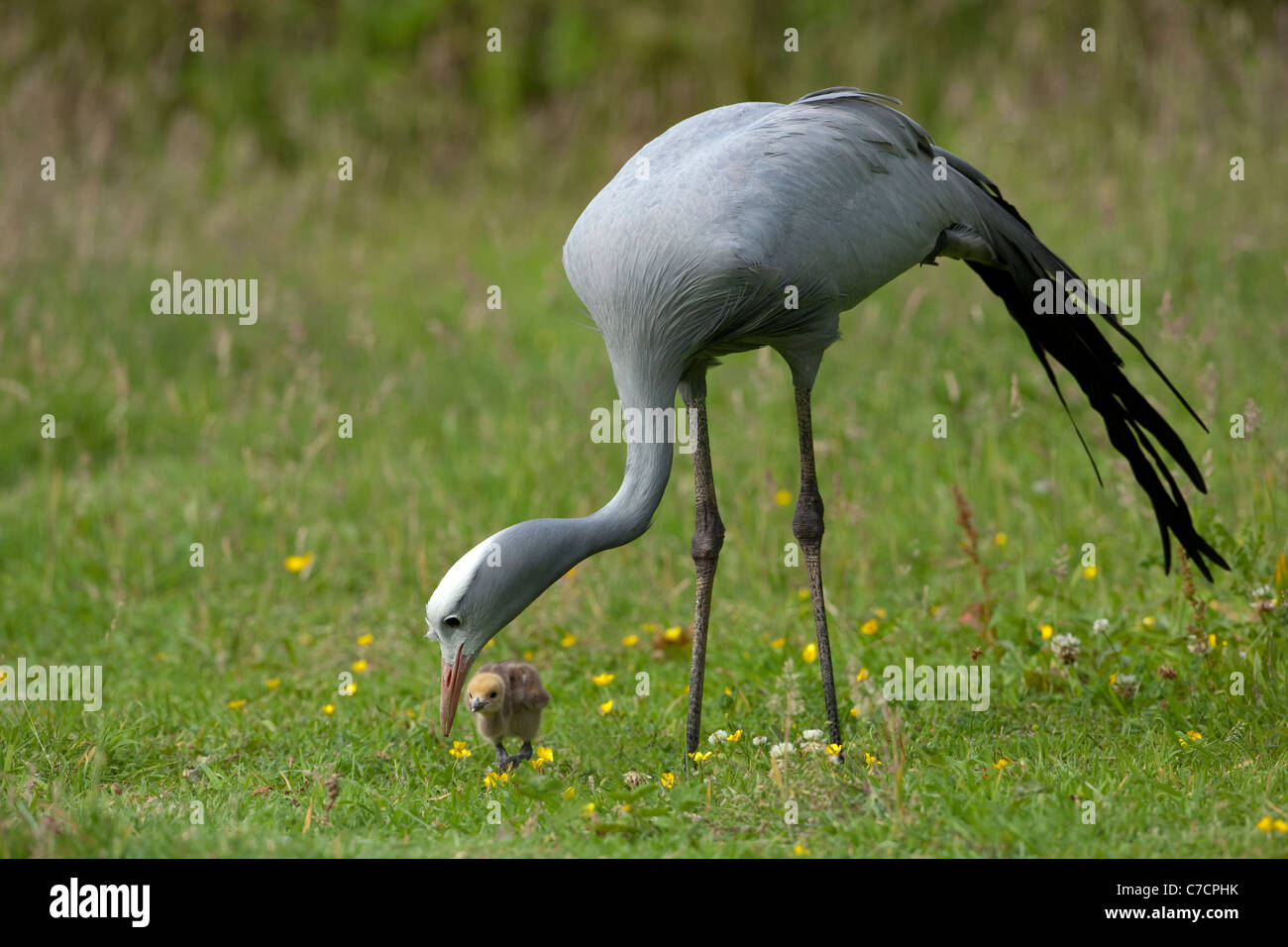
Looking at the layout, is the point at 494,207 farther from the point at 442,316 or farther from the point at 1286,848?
the point at 1286,848

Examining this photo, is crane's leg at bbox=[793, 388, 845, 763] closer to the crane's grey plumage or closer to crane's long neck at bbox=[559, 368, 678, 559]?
the crane's grey plumage

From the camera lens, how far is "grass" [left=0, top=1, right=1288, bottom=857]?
3824 millimetres

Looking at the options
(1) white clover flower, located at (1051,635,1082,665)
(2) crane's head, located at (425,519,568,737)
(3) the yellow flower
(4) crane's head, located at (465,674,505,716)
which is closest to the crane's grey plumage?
(2) crane's head, located at (425,519,568,737)

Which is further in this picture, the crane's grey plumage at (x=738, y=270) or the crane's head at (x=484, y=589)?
the crane's grey plumage at (x=738, y=270)

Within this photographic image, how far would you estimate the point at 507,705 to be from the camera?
4.30m

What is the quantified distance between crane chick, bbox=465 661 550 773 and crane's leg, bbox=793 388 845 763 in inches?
33.8

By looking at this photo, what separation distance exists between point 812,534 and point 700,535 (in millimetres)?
354

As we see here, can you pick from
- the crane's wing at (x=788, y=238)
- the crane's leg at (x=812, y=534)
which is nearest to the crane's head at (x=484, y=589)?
the crane's wing at (x=788, y=238)

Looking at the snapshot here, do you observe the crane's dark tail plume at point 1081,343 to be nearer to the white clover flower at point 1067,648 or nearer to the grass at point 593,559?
the grass at point 593,559

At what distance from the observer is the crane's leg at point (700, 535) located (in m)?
4.43

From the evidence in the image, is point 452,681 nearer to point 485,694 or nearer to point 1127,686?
point 485,694

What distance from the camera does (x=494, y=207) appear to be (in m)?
10.4

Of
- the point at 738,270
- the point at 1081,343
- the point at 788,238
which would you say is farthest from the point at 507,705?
the point at 1081,343

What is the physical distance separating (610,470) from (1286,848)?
3778 millimetres
